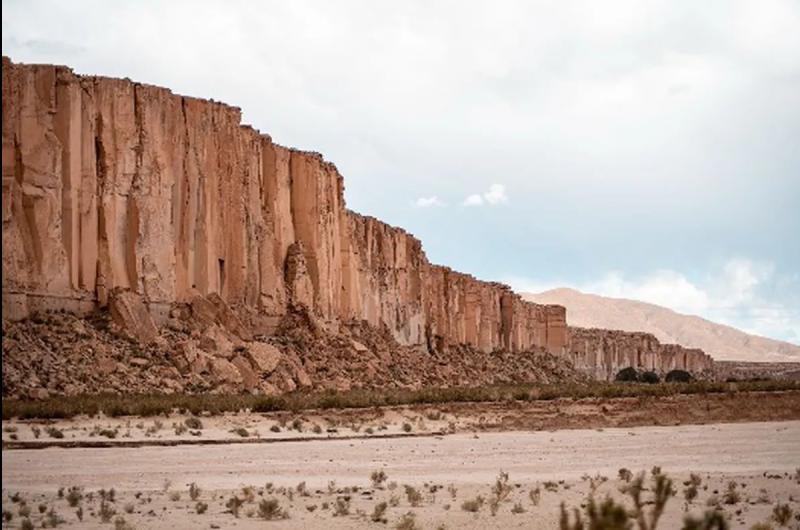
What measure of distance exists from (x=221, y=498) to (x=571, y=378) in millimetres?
87213

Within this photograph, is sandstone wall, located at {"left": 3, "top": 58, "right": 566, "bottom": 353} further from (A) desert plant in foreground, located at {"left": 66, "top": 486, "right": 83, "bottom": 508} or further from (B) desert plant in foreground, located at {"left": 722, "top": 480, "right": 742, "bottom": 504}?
(B) desert plant in foreground, located at {"left": 722, "top": 480, "right": 742, "bottom": 504}

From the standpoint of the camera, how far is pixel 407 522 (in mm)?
13086

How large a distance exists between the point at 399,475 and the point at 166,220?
27330 mm

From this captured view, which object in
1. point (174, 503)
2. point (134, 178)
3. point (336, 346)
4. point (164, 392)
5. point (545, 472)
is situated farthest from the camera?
point (336, 346)

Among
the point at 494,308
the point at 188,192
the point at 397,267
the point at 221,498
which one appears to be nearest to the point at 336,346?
the point at 188,192

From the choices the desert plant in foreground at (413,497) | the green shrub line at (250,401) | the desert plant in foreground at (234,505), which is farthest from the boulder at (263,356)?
the desert plant in foreground at (234,505)

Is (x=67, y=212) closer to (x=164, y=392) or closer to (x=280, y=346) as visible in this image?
(x=164, y=392)

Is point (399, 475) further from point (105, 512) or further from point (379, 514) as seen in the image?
point (105, 512)

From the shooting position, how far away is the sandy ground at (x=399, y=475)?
14.8m

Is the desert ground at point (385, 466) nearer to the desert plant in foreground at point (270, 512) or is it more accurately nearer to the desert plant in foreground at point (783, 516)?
the desert plant in foreground at point (270, 512)

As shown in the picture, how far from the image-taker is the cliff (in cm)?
3947

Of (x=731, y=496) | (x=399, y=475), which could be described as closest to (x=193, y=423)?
(x=399, y=475)

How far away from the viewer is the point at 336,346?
182 feet

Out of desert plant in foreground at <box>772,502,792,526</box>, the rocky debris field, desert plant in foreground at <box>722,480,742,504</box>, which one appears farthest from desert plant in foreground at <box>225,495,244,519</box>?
the rocky debris field
